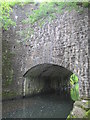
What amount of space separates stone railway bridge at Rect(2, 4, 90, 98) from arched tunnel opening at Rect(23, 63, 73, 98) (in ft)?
0.48

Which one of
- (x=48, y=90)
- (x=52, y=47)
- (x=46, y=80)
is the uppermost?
(x=52, y=47)

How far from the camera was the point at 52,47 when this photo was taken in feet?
24.3

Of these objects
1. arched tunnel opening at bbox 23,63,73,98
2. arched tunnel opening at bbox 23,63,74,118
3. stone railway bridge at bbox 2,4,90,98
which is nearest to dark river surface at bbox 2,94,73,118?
arched tunnel opening at bbox 23,63,74,118

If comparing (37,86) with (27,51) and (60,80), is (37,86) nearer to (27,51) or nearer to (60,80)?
(27,51)

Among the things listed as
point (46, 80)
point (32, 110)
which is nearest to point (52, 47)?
point (32, 110)

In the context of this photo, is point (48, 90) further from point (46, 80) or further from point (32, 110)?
point (32, 110)

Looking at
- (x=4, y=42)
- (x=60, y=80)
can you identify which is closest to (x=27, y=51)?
(x=4, y=42)

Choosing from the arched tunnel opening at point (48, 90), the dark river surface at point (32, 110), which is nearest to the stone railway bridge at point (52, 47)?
the arched tunnel opening at point (48, 90)

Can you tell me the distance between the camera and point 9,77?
8.74 meters

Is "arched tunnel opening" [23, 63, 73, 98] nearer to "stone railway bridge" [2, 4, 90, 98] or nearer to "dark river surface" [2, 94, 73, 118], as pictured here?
"stone railway bridge" [2, 4, 90, 98]

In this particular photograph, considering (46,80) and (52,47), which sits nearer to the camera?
(52,47)

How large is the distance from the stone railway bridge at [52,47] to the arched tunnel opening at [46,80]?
15cm

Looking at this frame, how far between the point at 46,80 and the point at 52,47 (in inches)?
280

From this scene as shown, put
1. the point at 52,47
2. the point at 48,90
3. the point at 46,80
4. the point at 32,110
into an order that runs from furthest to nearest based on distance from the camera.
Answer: the point at 48,90 → the point at 46,80 → the point at 52,47 → the point at 32,110
